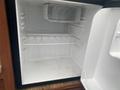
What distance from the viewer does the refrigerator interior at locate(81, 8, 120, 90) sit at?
0.76m

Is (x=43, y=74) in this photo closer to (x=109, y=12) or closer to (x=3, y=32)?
(x=3, y=32)

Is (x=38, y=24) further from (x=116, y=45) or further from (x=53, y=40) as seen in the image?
(x=116, y=45)

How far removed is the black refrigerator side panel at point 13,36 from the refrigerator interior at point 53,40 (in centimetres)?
24

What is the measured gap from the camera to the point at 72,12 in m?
1.32

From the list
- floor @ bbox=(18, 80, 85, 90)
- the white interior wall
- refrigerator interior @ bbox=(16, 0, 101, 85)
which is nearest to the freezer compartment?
refrigerator interior @ bbox=(16, 0, 101, 85)

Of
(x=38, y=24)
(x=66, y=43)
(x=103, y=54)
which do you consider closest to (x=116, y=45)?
(x=103, y=54)

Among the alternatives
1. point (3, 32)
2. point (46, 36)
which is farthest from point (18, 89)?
point (46, 36)

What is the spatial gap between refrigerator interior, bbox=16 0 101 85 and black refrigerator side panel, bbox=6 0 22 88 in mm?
239

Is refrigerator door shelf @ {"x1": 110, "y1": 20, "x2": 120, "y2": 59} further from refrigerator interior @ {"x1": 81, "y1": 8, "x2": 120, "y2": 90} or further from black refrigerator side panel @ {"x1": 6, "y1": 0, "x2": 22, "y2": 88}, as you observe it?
black refrigerator side panel @ {"x1": 6, "y1": 0, "x2": 22, "y2": 88}

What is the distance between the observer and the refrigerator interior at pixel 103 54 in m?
0.76

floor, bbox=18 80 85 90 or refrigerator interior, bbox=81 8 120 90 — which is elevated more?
refrigerator interior, bbox=81 8 120 90

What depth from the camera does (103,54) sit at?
91 cm

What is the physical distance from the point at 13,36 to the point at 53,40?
82cm

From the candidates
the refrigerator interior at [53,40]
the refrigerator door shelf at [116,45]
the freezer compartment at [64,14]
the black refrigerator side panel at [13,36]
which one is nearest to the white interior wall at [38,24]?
the refrigerator interior at [53,40]
